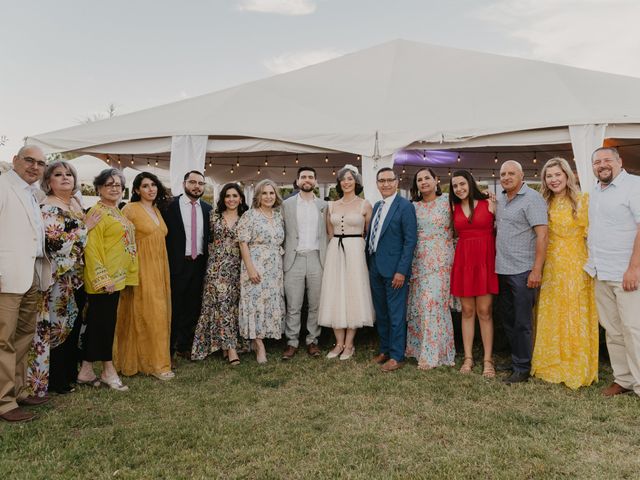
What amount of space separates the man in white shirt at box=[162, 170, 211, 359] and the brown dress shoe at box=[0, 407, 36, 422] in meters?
1.69

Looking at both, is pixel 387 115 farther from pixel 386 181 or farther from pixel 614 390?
pixel 614 390

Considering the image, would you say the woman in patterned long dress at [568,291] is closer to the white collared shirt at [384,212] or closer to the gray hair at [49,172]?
the white collared shirt at [384,212]

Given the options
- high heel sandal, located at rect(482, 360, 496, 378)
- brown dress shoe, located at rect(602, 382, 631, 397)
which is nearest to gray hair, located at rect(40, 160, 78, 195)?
high heel sandal, located at rect(482, 360, 496, 378)

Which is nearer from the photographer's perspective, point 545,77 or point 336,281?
point 336,281

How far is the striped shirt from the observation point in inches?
152

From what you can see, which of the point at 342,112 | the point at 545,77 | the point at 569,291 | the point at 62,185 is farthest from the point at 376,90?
the point at 62,185

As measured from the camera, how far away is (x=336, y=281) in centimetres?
469

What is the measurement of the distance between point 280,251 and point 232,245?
0.49m

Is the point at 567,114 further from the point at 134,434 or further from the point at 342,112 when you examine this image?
the point at 134,434

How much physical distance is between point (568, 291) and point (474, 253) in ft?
2.67

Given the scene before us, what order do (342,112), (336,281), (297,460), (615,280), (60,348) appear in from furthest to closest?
(342,112) < (336,281) < (60,348) < (615,280) < (297,460)

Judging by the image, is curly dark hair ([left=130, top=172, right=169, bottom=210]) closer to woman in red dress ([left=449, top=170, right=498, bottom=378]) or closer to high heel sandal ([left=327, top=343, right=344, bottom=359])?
high heel sandal ([left=327, top=343, right=344, bottom=359])

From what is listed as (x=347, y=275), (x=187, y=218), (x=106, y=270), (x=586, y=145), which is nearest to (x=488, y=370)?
(x=347, y=275)

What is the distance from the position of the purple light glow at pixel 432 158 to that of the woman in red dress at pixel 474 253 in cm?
396
